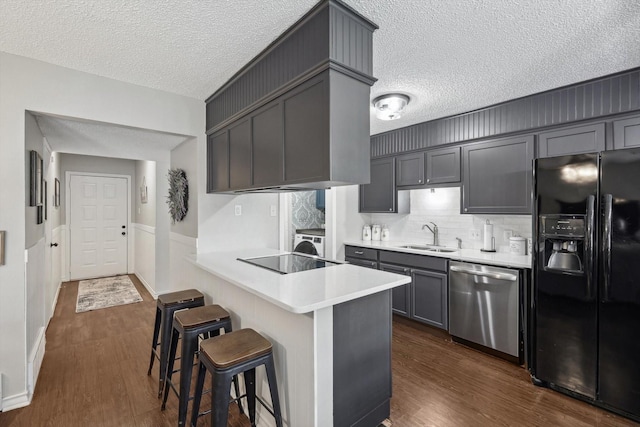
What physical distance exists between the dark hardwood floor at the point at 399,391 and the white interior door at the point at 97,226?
2840 mm

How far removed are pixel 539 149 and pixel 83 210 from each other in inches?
279

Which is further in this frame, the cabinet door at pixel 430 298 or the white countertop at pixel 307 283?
the cabinet door at pixel 430 298

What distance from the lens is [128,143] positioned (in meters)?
3.76

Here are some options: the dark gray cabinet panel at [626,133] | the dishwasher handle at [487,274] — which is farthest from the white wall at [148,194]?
the dark gray cabinet panel at [626,133]

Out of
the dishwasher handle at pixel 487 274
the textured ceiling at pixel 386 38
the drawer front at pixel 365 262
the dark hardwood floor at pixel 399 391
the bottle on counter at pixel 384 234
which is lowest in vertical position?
the dark hardwood floor at pixel 399 391

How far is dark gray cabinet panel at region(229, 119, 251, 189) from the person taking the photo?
246 cm

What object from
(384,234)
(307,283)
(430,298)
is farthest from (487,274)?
(307,283)

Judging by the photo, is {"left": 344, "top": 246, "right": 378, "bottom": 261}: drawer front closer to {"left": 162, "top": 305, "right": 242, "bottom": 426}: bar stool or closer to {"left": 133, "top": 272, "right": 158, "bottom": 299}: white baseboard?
{"left": 162, "top": 305, "right": 242, "bottom": 426}: bar stool

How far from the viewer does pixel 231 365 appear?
1550 mm

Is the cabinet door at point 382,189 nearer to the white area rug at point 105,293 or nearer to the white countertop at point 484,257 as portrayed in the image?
the white countertop at point 484,257

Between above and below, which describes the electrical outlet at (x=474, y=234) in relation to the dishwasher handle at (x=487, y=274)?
above

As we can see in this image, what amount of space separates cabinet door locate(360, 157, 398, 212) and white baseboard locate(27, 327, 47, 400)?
3.66 metres

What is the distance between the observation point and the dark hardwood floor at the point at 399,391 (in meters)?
2.02

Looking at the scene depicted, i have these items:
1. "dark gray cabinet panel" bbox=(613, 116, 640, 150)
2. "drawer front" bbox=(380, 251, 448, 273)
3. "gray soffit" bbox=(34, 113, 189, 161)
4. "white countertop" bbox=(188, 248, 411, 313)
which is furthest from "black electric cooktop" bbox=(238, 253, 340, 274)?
"dark gray cabinet panel" bbox=(613, 116, 640, 150)
